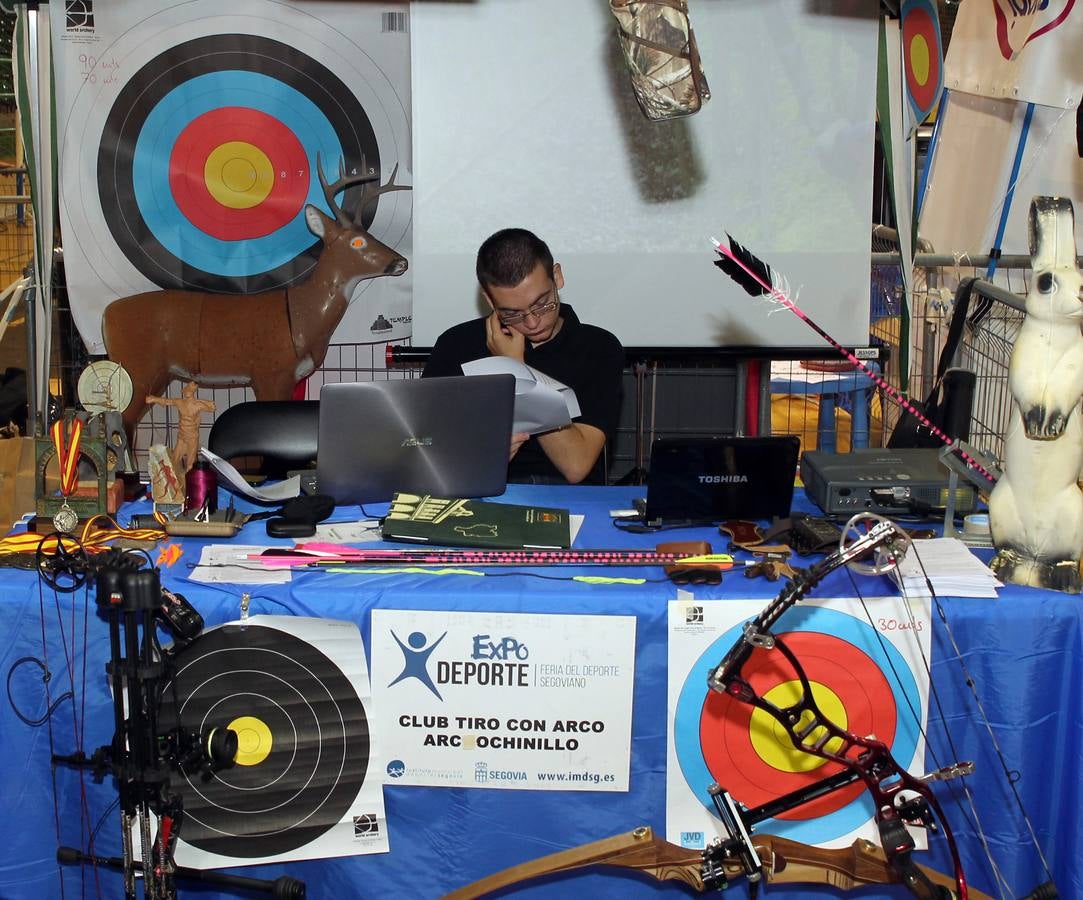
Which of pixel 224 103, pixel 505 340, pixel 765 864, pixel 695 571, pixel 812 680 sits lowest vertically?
pixel 765 864

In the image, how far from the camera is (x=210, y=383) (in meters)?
3.62

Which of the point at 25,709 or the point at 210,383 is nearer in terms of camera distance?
the point at 25,709

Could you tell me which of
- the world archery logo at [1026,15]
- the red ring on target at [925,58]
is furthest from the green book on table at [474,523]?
the world archery logo at [1026,15]

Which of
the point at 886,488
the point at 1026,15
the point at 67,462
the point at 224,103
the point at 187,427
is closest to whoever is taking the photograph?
the point at 67,462

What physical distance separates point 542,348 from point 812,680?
1.37 metres

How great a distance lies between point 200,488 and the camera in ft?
7.05

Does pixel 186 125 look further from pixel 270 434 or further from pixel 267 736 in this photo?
pixel 267 736

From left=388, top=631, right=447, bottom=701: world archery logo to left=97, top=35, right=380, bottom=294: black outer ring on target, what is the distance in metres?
2.11

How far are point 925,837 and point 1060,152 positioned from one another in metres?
2.27

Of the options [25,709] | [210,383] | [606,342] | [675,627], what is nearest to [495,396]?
[675,627]

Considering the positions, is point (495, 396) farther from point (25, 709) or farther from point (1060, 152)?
point (1060, 152)

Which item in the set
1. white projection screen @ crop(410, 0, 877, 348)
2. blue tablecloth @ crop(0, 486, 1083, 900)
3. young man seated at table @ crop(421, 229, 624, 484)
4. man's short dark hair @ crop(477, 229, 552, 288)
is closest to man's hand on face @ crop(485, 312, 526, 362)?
young man seated at table @ crop(421, 229, 624, 484)

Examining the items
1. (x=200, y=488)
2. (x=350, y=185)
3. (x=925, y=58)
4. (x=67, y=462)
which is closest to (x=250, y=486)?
(x=200, y=488)

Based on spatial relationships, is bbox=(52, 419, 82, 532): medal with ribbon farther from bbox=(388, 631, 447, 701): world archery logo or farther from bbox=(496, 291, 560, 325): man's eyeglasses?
bbox=(496, 291, 560, 325): man's eyeglasses
